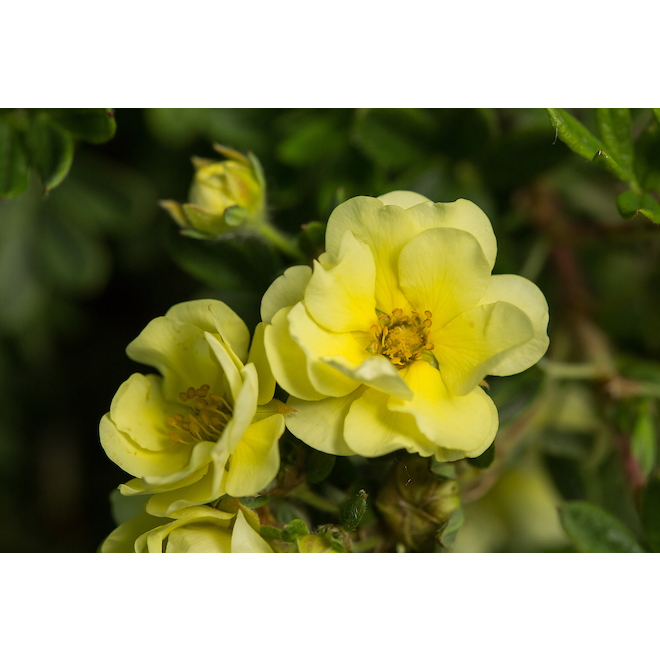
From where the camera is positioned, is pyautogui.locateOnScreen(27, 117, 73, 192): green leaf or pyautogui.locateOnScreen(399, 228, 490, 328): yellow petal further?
pyautogui.locateOnScreen(27, 117, 73, 192): green leaf

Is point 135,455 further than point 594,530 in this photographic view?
No

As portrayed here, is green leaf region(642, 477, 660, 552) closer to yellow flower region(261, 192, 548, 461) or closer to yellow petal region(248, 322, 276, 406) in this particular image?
yellow flower region(261, 192, 548, 461)

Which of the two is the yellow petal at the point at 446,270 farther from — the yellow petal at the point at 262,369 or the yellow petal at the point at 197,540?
the yellow petal at the point at 197,540

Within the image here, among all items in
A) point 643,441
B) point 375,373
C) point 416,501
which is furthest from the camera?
point 643,441

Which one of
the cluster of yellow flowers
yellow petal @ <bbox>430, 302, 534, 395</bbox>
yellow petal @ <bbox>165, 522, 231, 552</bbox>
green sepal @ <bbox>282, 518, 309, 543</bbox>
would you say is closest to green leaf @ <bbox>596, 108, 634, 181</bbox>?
the cluster of yellow flowers

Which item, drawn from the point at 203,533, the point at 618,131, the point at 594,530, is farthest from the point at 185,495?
the point at 618,131

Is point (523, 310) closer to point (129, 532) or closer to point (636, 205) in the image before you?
point (636, 205)
